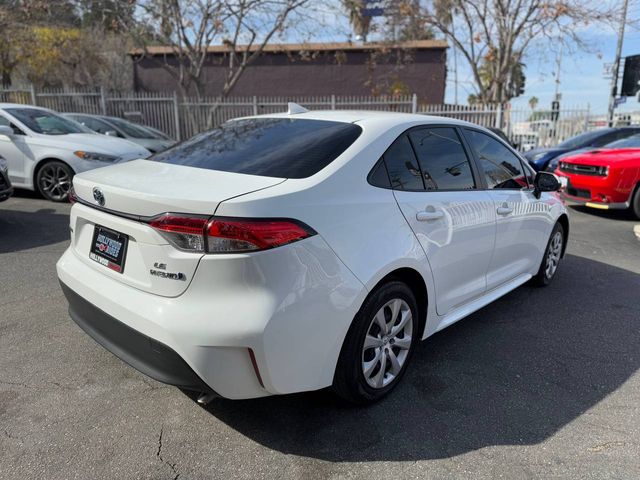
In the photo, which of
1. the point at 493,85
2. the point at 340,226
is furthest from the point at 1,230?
the point at 493,85

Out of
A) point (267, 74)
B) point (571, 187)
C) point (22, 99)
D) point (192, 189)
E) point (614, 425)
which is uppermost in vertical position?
point (267, 74)

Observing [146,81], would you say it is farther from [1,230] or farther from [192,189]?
[192,189]

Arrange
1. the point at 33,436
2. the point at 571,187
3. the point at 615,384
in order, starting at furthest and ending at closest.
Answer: the point at 571,187 → the point at 615,384 → the point at 33,436

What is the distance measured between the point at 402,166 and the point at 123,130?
10.8 metres

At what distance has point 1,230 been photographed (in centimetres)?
628

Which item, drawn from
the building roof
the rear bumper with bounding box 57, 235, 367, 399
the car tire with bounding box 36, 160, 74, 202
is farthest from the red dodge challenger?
the building roof

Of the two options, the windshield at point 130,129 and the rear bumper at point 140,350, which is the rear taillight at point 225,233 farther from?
the windshield at point 130,129

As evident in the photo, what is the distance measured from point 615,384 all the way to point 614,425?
0.50 meters

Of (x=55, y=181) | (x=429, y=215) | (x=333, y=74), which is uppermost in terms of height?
(x=333, y=74)

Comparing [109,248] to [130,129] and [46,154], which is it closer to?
[46,154]

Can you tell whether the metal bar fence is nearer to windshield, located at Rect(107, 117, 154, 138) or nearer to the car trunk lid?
windshield, located at Rect(107, 117, 154, 138)

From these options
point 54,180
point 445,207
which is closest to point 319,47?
point 54,180

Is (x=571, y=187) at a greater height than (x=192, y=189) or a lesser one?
lesser

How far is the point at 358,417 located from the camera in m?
2.67
